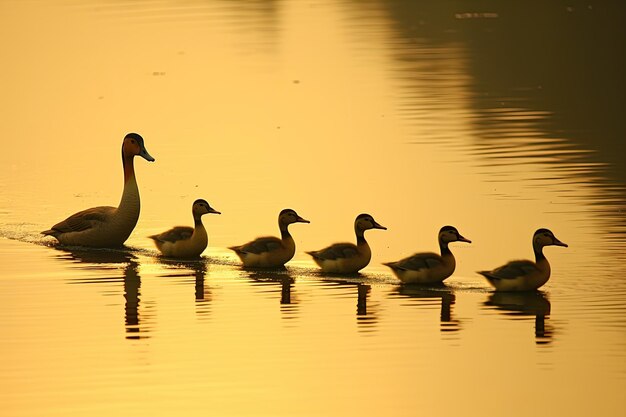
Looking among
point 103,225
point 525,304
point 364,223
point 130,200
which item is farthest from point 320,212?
point 525,304

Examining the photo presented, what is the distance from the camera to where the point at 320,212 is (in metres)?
20.1

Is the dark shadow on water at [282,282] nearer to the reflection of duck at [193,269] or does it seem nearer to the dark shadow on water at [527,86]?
the reflection of duck at [193,269]

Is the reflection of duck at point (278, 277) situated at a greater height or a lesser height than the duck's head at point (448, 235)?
lesser

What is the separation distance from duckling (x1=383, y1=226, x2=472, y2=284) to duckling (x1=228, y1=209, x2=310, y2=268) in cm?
143

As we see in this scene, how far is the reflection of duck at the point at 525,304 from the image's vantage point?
1495cm

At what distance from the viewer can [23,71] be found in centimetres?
3681

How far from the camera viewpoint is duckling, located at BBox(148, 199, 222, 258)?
58.7 feet

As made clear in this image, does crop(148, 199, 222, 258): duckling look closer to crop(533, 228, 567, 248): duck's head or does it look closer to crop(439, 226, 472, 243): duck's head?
crop(439, 226, 472, 243): duck's head

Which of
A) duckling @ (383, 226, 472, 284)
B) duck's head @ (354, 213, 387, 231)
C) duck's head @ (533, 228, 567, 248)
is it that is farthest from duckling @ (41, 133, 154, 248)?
duck's head @ (533, 228, 567, 248)

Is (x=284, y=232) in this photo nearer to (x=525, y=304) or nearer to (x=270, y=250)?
(x=270, y=250)

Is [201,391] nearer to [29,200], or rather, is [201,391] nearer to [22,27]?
[29,200]

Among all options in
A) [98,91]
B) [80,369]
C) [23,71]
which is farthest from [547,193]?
[23,71]

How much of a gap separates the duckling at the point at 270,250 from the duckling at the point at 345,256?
0.39m

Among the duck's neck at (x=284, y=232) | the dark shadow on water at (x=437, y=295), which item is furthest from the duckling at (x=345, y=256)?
the dark shadow on water at (x=437, y=295)
